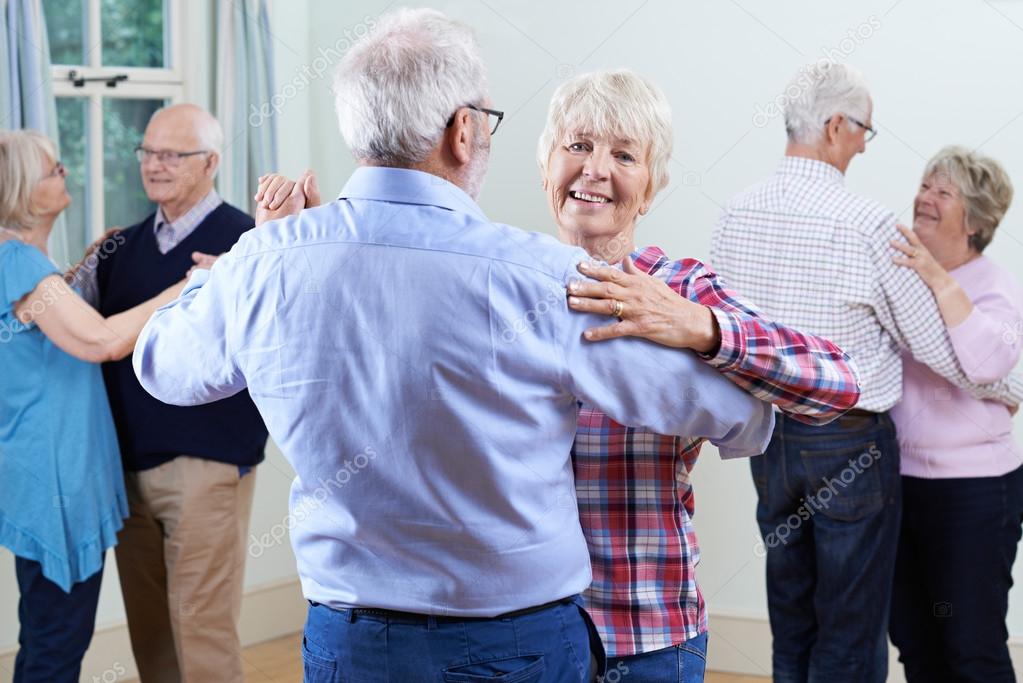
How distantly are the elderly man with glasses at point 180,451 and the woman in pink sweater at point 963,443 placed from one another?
5.74 ft

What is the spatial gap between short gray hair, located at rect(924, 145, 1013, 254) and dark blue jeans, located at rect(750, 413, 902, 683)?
1.77ft

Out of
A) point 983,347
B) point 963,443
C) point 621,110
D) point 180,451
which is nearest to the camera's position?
point 621,110

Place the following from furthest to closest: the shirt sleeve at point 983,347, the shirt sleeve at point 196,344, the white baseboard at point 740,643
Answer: the white baseboard at point 740,643, the shirt sleeve at point 983,347, the shirt sleeve at point 196,344

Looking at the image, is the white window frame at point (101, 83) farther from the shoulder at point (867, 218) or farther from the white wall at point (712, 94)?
the shoulder at point (867, 218)

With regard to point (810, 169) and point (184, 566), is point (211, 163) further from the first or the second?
point (810, 169)

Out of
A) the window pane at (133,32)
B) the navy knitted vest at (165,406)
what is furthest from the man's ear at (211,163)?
the window pane at (133,32)

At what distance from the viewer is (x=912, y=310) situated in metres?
2.80

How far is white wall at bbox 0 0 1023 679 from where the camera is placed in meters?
3.52

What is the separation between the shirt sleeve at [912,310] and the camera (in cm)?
279

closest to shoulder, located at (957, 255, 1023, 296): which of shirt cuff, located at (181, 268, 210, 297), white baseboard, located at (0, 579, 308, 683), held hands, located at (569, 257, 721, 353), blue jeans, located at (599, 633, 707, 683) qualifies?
blue jeans, located at (599, 633, 707, 683)

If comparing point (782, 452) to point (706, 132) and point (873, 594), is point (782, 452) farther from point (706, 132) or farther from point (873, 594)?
point (706, 132)

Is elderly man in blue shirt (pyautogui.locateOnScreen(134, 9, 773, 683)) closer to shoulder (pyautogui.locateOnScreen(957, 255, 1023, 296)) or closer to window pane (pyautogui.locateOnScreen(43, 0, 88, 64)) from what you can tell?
shoulder (pyautogui.locateOnScreen(957, 255, 1023, 296))

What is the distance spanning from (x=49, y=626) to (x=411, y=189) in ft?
7.00

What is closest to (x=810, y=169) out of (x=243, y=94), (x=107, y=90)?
(x=243, y=94)
